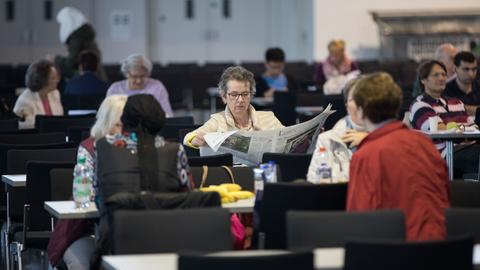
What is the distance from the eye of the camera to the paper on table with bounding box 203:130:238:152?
→ 7.85m

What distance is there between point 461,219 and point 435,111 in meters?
4.65

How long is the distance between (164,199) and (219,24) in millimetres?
22876

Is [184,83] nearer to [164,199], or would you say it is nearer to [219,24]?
[219,24]

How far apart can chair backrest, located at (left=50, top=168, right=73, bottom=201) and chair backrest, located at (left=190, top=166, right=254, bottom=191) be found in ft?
2.18

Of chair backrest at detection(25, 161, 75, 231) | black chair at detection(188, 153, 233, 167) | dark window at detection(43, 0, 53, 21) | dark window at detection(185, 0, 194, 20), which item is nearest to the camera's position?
black chair at detection(188, 153, 233, 167)

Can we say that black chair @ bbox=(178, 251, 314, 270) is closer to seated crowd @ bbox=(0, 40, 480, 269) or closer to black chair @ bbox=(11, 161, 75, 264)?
seated crowd @ bbox=(0, 40, 480, 269)

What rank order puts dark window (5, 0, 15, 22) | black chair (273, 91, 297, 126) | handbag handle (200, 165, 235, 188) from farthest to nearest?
dark window (5, 0, 15, 22), black chair (273, 91, 297, 126), handbag handle (200, 165, 235, 188)

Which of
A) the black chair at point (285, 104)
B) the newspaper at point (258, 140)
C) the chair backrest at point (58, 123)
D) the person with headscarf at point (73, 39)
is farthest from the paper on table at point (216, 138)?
the person with headscarf at point (73, 39)

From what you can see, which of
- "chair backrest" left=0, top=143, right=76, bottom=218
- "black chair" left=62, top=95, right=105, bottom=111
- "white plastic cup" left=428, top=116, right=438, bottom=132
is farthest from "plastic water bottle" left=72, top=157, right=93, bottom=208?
"black chair" left=62, top=95, right=105, bottom=111

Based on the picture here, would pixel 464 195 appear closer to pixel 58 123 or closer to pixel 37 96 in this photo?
pixel 58 123

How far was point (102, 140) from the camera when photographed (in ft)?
20.3

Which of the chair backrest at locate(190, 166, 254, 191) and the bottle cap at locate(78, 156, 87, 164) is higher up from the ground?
the bottle cap at locate(78, 156, 87, 164)

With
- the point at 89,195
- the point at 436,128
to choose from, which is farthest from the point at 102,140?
the point at 436,128

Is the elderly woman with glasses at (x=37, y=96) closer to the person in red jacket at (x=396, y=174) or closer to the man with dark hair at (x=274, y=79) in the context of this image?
the man with dark hair at (x=274, y=79)
